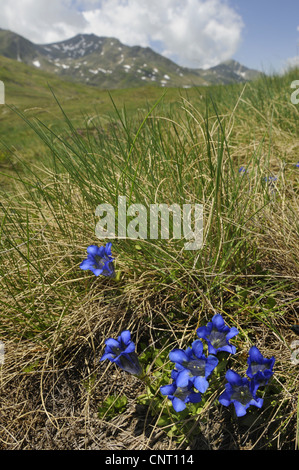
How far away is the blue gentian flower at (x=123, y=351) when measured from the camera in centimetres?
124

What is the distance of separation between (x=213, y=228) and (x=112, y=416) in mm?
1095

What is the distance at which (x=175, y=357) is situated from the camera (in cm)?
120

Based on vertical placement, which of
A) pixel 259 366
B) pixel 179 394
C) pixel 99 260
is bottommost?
pixel 179 394

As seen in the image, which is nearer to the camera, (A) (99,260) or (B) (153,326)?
(A) (99,260)

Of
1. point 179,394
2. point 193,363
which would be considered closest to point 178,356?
point 193,363

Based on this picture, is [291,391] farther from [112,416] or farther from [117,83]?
[117,83]

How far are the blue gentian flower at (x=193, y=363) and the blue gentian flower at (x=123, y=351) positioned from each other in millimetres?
180

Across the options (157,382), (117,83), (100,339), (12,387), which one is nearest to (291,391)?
(157,382)

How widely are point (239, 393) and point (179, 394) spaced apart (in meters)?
0.23

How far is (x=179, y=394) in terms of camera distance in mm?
1247

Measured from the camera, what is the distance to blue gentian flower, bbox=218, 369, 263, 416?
3.78 feet

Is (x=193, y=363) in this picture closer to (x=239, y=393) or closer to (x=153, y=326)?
(x=239, y=393)

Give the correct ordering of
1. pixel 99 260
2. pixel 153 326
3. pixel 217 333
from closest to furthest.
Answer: pixel 217 333 → pixel 99 260 → pixel 153 326

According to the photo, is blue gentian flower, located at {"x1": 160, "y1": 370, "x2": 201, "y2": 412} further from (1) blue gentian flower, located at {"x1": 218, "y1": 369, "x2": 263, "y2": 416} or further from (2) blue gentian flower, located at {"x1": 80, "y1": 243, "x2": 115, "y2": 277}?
(2) blue gentian flower, located at {"x1": 80, "y1": 243, "x2": 115, "y2": 277}
